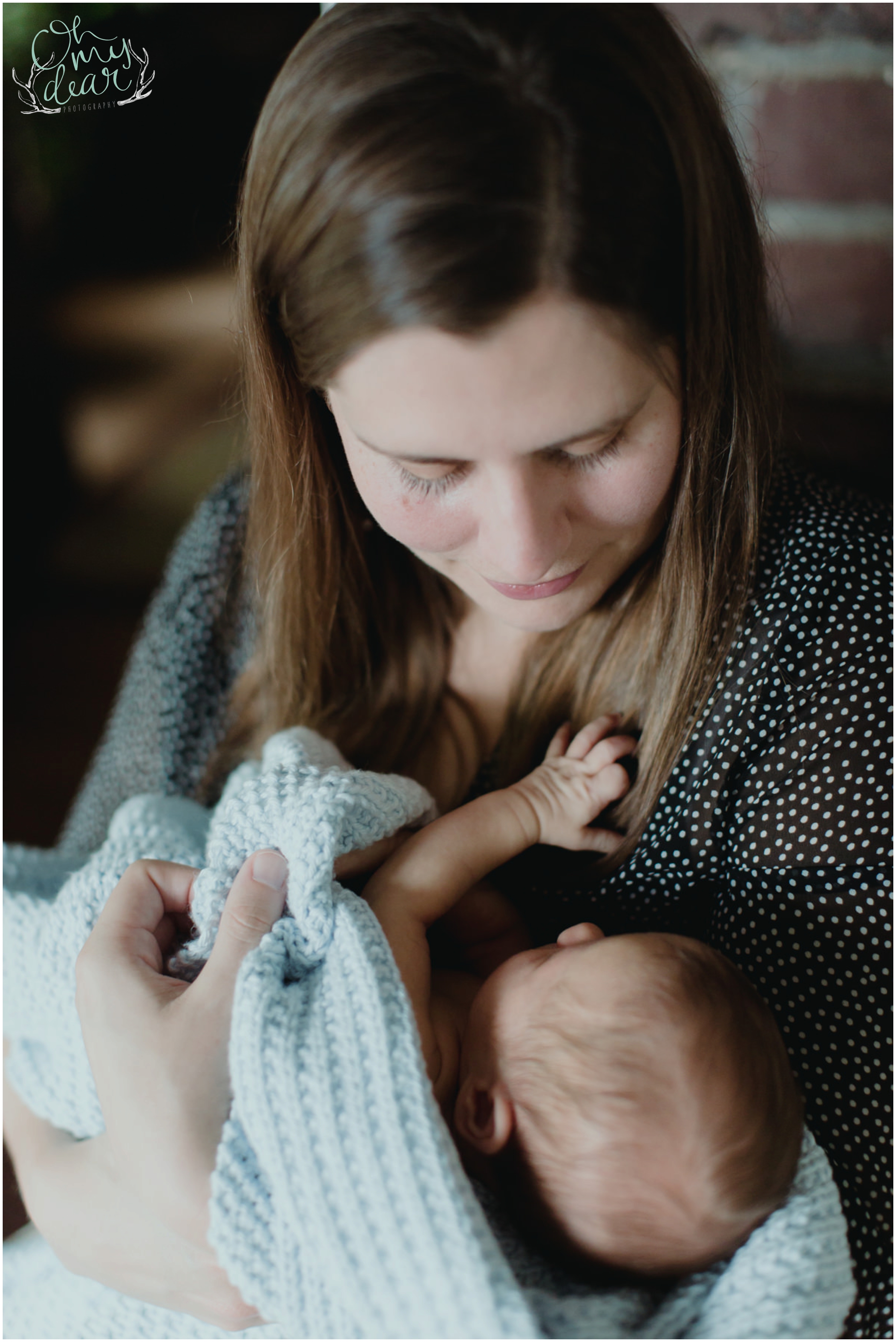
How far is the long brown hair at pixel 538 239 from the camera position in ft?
2.00

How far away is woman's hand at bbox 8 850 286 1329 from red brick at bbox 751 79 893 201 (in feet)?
3.40

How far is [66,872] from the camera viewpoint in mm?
1116

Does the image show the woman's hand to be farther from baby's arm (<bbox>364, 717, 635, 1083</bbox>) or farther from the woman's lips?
the woman's lips

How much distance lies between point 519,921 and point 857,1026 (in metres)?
0.34

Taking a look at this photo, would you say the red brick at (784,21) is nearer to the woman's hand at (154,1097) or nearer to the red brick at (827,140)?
the red brick at (827,140)

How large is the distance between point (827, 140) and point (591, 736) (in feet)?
2.74

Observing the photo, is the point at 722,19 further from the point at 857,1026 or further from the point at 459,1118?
the point at 459,1118

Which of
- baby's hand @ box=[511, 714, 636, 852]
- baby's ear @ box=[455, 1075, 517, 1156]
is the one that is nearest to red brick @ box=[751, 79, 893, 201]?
baby's hand @ box=[511, 714, 636, 852]

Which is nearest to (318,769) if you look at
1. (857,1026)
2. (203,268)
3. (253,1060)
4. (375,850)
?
(375,850)

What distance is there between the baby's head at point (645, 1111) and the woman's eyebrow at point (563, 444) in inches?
15.0

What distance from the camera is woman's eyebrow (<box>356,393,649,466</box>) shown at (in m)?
0.67

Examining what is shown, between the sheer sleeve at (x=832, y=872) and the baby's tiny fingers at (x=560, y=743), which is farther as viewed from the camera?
the baby's tiny fingers at (x=560, y=743)

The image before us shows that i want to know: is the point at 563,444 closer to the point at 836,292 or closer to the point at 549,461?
the point at 549,461

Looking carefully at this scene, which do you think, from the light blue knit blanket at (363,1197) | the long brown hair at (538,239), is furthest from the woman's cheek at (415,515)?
the light blue knit blanket at (363,1197)
